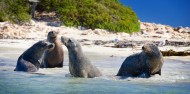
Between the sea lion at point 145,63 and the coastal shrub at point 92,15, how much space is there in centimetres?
1681

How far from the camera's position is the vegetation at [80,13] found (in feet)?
86.7

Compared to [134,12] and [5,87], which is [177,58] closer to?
[5,87]

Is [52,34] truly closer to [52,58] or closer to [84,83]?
[52,58]

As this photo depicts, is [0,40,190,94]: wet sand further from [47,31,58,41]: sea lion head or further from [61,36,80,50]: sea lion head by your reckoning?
[47,31,58,41]: sea lion head

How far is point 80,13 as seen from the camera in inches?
1108

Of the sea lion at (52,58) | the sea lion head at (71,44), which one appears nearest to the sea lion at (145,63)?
the sea lion head at (71,44)

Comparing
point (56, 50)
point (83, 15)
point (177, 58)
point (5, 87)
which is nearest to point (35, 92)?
point (5, 87)

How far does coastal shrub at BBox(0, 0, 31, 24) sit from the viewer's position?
25.1 metres

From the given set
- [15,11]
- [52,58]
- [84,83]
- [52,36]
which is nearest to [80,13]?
[15,11]

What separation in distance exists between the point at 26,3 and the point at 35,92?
844 inches

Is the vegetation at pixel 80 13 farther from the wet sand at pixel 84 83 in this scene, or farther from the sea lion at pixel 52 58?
the wet sand at pixel 84 83

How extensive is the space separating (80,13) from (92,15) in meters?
0.83

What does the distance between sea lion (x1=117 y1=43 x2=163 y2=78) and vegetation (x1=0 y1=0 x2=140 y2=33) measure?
1609 cm

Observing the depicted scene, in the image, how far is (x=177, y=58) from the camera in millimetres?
15211
